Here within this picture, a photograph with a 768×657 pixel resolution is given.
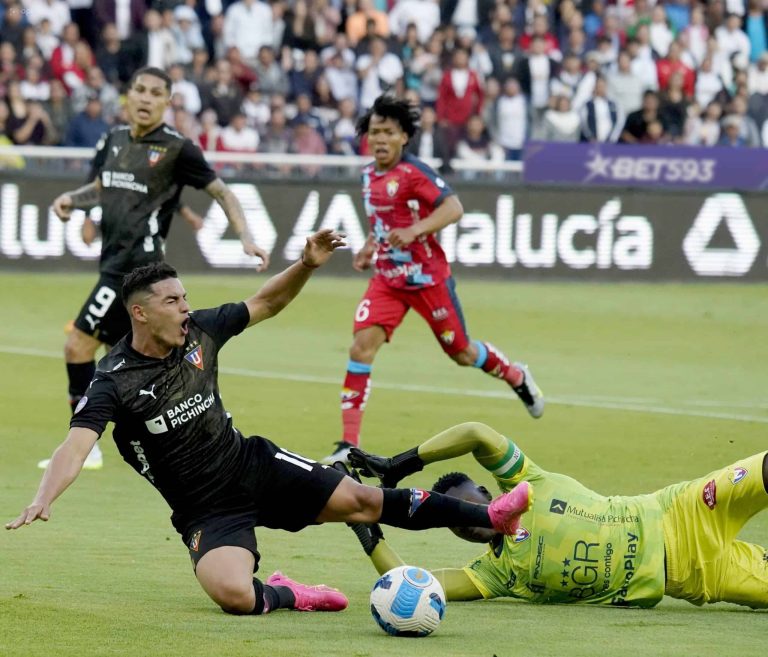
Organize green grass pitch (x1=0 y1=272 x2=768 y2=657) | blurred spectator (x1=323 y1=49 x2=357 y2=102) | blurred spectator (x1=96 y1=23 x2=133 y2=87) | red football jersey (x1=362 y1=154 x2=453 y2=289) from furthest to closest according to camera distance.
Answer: blurred spectator (x1=323 y1=49 x2=357 y2=102) < blurred spectator (x1=96 y1=23 x2=133 y2=87) < red football jersey (x1=362 y1=154 x2=453 y2=289) < green grass pitch (x1=0 y1=272 x2=768 y2=657)

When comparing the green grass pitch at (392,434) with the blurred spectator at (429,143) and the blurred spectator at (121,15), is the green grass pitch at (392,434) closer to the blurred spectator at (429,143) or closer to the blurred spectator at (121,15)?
the blurred spectator at (429,143)

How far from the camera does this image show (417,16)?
86.6ft

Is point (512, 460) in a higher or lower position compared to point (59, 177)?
higher

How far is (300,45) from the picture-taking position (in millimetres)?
25375

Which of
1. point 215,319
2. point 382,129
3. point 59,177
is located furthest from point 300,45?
point 215,319

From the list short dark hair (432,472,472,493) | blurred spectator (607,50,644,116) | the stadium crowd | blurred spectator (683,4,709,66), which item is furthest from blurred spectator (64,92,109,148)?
short dark hair (432,472,472,493)

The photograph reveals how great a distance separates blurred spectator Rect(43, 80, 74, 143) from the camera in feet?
74.1

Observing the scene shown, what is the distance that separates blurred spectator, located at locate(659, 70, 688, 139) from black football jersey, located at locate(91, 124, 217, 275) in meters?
15.5

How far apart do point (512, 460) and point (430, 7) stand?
2004 centimetres

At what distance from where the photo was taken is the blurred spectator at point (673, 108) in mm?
25266

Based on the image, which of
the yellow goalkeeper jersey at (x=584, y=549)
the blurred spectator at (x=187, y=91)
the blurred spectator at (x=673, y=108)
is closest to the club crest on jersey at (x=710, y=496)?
the yellow goalkeeper jersey at (x=584, y=549)

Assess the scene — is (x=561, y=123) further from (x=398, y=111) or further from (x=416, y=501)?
(x=416, y=501)

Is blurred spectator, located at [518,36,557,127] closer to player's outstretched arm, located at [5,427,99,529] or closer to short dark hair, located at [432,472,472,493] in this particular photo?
short dark hair, located at [432,472,472,493]

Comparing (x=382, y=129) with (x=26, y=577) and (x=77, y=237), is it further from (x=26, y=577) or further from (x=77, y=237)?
(x=77, y=237)
